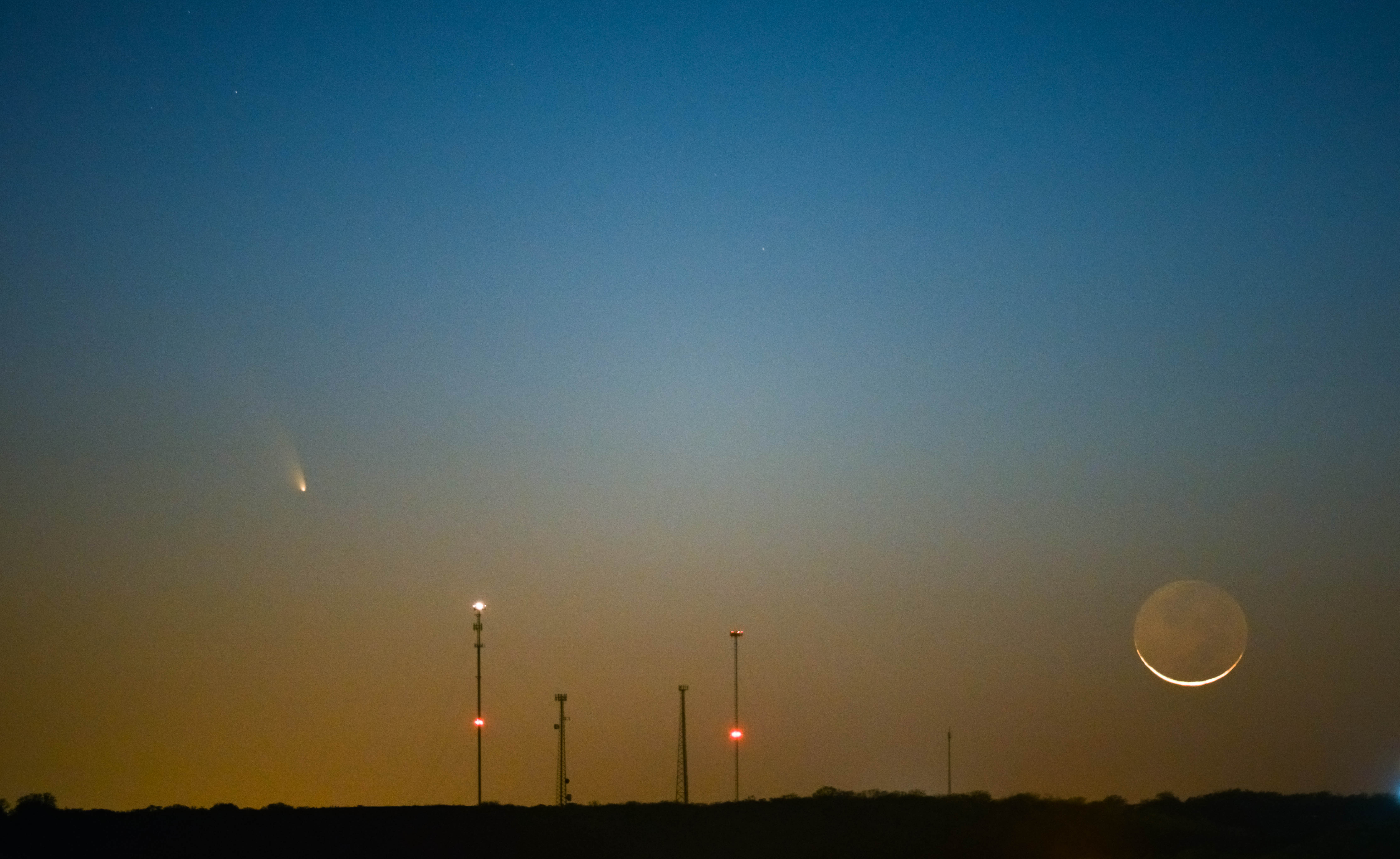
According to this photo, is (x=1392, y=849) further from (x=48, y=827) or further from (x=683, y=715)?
(x=48, y=827)

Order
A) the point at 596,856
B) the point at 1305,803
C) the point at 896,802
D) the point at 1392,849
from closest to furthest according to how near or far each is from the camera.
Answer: the point at 1392,849 → the point at 596,856 → the point at 896,802 → the point at 1305,803

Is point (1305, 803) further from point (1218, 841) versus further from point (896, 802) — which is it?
point (896, 802)

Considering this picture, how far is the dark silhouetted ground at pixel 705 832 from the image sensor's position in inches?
1642

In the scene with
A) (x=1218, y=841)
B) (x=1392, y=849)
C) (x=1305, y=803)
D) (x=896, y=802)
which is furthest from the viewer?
(x=1305, y=803)

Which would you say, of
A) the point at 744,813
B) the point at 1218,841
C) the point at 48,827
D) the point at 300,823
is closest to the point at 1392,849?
the point at 1218,841

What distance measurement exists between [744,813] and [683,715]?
12.5 m

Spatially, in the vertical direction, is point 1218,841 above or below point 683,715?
below

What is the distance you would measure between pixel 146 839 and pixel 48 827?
3.66 metres

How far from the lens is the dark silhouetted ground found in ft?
137

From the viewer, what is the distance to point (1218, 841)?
46.1 m

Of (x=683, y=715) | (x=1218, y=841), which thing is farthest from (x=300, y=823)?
(x=1218, y=841)

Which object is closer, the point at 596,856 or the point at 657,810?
the point at 596,856

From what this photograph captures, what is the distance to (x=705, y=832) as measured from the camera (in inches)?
1789

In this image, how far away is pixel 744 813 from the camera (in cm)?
4756
